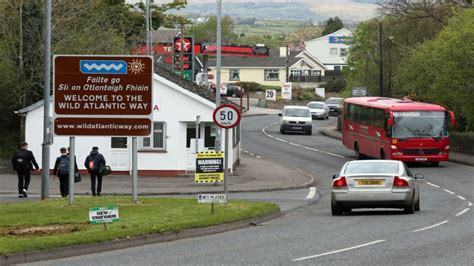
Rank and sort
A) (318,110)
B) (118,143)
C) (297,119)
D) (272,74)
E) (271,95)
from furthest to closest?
(272,74)
(271,95)
(318,110)
(297,119)
(118,143)

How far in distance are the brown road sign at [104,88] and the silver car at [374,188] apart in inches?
197

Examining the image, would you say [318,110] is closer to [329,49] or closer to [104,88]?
[104,88]

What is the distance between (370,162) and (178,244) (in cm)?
878

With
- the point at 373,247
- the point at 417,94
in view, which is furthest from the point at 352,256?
the point at 417,94

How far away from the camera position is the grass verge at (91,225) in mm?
19453

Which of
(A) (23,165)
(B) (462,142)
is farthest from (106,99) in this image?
(B) (462,142)

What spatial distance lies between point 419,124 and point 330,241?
29.6 meters

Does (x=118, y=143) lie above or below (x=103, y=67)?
below

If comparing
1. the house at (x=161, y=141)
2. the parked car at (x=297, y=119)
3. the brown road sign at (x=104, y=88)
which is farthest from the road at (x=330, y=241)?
the parked car at (x=297, y=119)

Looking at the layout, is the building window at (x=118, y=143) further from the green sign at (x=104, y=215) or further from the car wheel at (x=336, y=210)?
the green sign at (x=104, y=215)

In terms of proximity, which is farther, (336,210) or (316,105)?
(316,105)

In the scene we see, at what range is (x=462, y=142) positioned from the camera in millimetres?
59000

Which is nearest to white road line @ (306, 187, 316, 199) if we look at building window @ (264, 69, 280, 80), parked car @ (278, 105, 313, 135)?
parked car @ (278, 105, 313, 135)

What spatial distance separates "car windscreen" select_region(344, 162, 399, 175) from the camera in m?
26.9
